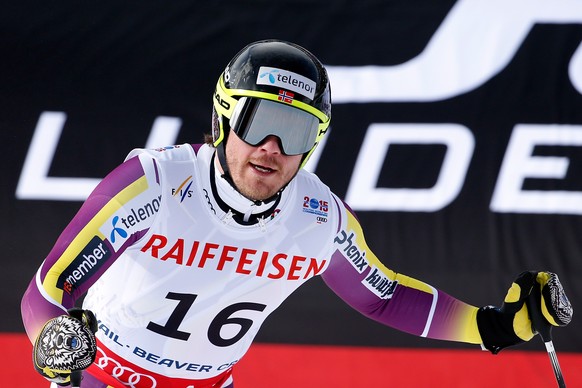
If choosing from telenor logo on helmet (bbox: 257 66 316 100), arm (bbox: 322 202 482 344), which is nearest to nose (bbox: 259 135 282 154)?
telenor logo on helmet (bbox: 257 66 316 100)

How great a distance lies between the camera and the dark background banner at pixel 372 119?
3910 millimetres

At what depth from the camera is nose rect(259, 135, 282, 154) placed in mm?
2154

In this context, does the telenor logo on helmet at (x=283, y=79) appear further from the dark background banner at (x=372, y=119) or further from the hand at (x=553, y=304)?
Answer: the dark background banner at (x=372, y=119)

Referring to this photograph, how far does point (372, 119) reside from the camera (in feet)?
12.8

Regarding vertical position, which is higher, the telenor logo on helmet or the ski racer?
the telenor logo on helmet

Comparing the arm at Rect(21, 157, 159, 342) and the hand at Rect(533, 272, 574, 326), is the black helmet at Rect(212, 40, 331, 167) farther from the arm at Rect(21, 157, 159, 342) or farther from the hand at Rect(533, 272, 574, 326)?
the hand at Rect(533, 272, 574, 326)

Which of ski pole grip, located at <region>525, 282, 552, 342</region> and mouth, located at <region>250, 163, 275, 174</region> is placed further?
ski pole grip, located at <region>525, 282, 552, 342</region>

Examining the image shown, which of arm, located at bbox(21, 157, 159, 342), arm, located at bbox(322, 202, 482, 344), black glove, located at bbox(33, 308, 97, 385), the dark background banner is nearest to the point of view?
black glove, located at bbox(33, 308, 97, 385)

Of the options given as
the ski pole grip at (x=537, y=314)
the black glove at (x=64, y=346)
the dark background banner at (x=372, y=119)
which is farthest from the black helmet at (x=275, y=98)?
the dark background banner at (x=372, y=119)

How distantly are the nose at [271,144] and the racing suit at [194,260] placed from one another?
15 cm

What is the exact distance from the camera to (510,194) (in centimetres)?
392

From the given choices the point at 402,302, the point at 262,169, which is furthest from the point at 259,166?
the point at 402,302

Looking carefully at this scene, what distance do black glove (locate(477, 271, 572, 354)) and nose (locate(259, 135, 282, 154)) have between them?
0.75 m

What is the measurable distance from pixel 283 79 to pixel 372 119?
5.89 feet
